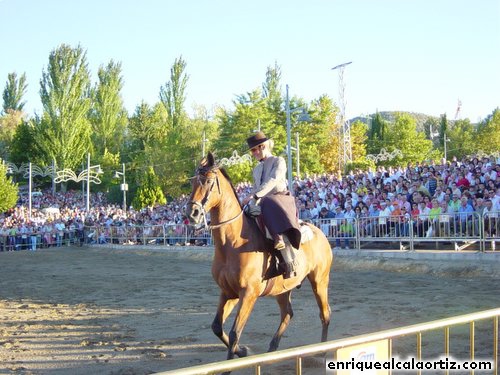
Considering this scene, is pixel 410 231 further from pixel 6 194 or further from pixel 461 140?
pixel 461 140

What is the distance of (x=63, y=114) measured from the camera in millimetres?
77000

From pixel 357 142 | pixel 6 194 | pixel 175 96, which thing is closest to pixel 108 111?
pixel 175 96

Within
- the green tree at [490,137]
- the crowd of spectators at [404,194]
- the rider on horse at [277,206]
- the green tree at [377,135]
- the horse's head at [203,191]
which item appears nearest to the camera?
the horse's head at [203,191]

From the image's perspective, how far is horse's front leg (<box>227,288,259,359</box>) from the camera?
22.5 ft

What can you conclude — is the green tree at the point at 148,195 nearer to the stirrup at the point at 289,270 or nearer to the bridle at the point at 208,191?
the stirrup at the point at 289,270

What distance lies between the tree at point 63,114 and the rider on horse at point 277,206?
7241 centimetres

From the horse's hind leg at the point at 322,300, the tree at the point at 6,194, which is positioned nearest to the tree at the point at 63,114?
the tree at the point at 6,194

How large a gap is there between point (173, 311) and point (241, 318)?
4.73 meters

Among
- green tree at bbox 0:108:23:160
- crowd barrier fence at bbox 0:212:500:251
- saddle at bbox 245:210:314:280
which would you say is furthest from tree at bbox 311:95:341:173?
saddle at bbox 245:210:314:280

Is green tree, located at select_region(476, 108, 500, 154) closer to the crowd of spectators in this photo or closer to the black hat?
the crowd of spectators

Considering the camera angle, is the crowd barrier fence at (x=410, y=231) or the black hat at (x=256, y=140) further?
the crowd barrier fence at (x=410, y=231)

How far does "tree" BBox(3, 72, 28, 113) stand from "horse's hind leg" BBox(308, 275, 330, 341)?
105 m

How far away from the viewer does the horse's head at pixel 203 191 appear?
22.4 ft

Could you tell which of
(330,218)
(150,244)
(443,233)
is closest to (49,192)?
(150,244)
